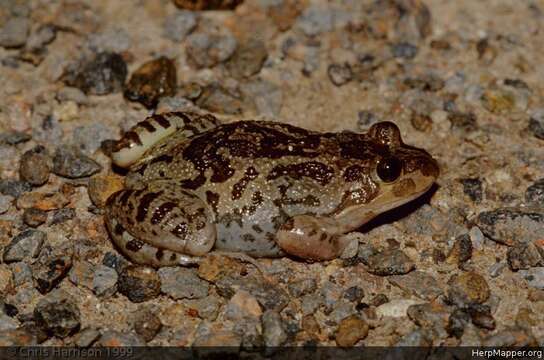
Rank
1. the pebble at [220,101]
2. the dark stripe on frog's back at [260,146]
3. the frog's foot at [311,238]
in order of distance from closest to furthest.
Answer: the frog's foot at [311,238] < the dark stripe on frog's back at [260,146] < the pebble at [220,101]

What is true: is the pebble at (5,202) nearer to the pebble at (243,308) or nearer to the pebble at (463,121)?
the pebble at (243,308)

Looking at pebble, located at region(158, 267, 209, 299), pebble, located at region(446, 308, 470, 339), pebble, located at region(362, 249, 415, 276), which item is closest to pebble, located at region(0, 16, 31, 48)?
pebble, located at region(158, 267, 209, 299)

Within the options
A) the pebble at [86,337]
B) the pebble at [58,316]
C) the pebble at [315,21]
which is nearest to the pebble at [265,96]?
the pebble at [315,21]

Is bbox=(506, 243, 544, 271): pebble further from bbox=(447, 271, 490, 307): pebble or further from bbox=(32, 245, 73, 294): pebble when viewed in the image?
bbox=(32, 245, 73, 294): pebble

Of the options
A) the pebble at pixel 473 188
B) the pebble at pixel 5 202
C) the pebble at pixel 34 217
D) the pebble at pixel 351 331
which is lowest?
the pebble at pixel 351 331

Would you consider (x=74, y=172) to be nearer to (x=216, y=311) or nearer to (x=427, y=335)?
(x=216, y=311)

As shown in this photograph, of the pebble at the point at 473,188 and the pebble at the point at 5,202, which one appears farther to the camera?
the pebble at the point at 473,188

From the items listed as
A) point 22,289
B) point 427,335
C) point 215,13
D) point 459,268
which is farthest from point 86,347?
point 215,13
